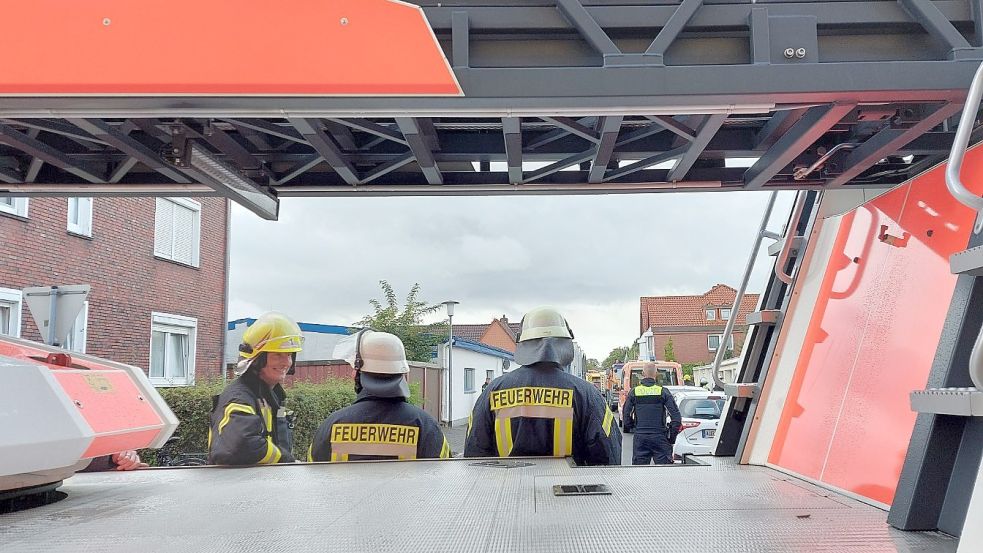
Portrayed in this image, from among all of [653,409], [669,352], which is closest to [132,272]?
[653,409]

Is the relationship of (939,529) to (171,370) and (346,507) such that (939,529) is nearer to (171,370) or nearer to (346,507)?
(346,507)

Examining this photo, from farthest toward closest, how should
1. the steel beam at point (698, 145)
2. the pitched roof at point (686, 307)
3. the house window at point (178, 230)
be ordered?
the pitched roof at point (686, 307), the house window at point (178, 230), the steel beam at point (698, 145)

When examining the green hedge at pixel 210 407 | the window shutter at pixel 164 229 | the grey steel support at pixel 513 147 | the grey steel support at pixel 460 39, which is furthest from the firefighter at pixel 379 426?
the window shutter at pixel 164 229

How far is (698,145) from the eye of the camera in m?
3.49

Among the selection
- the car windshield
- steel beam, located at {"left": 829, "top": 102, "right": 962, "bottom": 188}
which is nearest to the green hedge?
the car windshield

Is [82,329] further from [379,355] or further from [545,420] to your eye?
[545,420]

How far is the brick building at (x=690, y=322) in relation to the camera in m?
61.8

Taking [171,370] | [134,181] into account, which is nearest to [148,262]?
[171,370]

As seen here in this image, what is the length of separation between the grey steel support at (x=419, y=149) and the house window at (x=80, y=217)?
11108 millimetres

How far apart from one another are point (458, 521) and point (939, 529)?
1461 mm

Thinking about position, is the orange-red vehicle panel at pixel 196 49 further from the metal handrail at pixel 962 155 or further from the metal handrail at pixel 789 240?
the metal handrail at pixel 789 240

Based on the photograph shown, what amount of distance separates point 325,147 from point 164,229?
13678 mm

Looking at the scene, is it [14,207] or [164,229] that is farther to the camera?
[164,229]

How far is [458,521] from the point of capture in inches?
98.0
